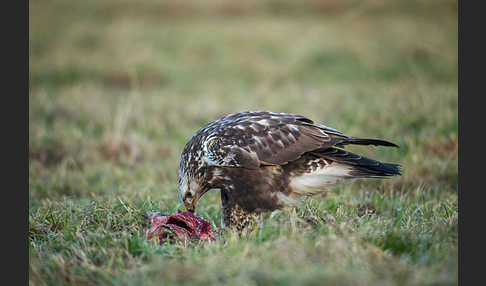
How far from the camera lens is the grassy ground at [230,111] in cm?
308

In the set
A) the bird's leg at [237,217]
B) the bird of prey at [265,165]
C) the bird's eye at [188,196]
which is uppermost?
the bird of prey at [265,165]

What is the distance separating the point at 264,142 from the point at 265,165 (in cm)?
19

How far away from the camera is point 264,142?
4.04 m

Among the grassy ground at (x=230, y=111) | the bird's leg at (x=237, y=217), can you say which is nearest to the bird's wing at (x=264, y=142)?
the bird's leg at (x=237, y=217)

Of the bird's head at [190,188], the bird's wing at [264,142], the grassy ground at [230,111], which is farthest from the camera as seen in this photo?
the bird's head at [190,188]

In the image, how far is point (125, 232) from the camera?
11.8 feet

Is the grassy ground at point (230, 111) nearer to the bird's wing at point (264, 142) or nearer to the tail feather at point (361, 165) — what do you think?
the tail feather at point (361, 165)

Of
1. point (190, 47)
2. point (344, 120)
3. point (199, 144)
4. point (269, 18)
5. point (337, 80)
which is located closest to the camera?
point (199, 144)

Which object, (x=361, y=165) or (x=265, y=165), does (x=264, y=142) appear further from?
(x=361, y=165)

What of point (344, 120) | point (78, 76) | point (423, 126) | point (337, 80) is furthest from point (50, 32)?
point (423, 126)

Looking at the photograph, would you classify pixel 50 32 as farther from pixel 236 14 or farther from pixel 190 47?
pixel 236 14

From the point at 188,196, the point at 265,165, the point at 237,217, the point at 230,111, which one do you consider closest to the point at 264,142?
the point at 265,165

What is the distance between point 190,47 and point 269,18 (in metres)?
3.32

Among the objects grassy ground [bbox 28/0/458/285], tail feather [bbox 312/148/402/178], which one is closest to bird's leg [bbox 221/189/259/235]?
grassy ground [bbox 28/0/458/285]
